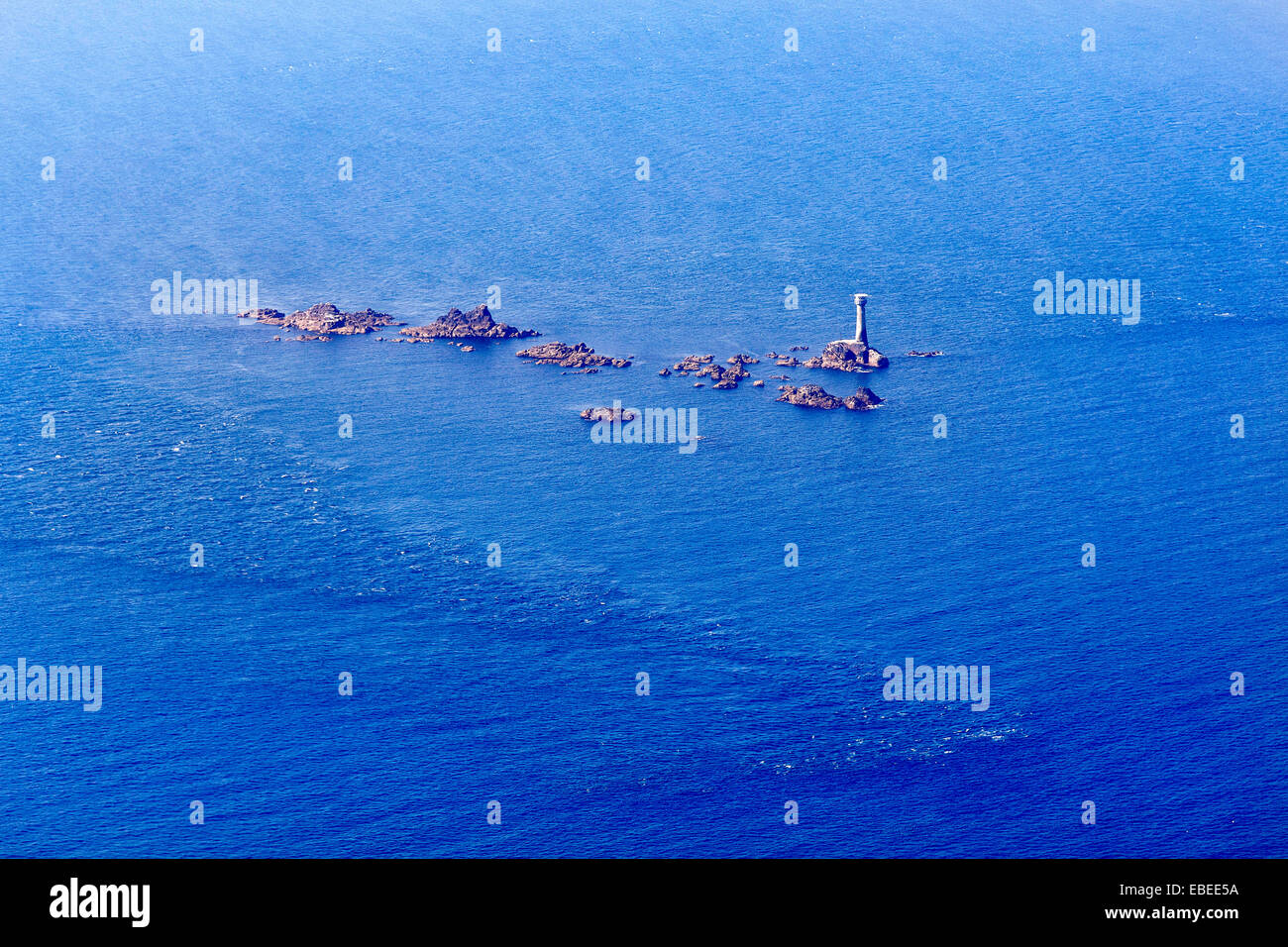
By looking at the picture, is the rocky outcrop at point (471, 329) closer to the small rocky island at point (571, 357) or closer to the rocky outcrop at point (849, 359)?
the small rocky island at point (571, 357)

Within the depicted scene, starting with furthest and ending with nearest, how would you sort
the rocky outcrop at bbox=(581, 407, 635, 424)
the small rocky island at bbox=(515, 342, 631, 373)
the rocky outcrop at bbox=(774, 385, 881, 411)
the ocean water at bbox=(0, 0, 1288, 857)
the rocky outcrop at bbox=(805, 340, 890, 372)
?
the small rocky island at bbox=(515, 342, 631, 373) → the rocky outcrop at bbox=(805, 340, 890, 372) → the rocky outcrop at bbox=(774, 385, 881, 411) → the rocky outcrop at bbox=(581, 407, 635, 424) → the ocean water at bbox=(0, 0, 1288, 857)

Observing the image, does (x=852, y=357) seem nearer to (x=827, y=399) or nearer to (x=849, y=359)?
(x=849, y=359)

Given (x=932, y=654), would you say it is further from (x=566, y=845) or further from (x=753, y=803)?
(x=566, y=845)

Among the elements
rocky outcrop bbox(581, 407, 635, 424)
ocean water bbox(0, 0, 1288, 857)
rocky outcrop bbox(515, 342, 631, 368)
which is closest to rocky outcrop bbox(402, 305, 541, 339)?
ocean water bbox(0, 0, 1288, 857)

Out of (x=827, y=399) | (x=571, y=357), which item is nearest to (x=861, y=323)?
(x=827, y=399)

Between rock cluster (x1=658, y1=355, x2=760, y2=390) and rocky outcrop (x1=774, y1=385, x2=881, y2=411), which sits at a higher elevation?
rock cluster (x1=658, y1=355, x2=760, y2=390)

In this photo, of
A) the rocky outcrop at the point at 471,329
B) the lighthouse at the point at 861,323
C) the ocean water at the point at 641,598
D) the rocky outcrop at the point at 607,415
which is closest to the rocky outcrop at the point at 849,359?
the lighthouse at the point at 861,323

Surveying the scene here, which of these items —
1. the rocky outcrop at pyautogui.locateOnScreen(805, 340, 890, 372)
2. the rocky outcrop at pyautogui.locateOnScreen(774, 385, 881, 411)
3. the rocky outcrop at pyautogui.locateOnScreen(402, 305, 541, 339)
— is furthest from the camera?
the rocky outcrop at pyautogui.locateOnScreen(402, 305, 541, 339)

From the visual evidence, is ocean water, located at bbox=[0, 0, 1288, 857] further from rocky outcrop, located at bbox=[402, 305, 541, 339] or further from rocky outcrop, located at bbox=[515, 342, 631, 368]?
rocky outcrop, located at bbox=[402, 305, 541, 339]
